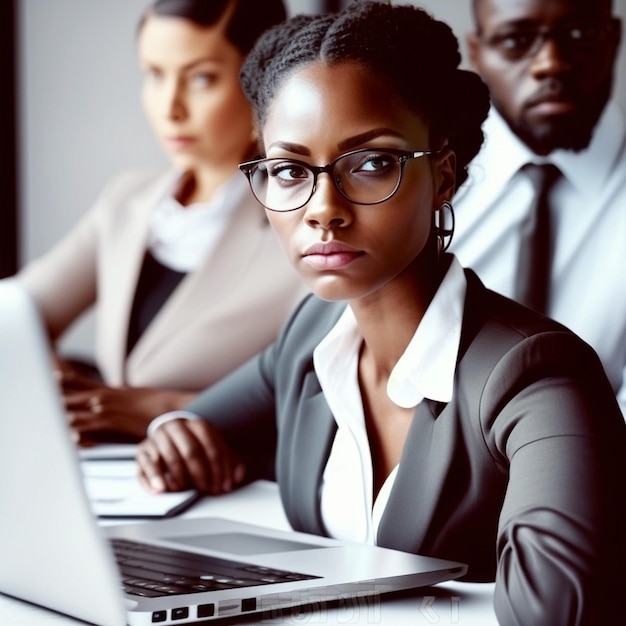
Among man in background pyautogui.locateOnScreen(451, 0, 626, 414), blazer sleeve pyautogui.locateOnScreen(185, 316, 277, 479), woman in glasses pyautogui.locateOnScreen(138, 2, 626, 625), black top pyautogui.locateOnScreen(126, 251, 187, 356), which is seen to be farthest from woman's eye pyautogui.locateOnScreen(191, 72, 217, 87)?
woman in glasses pyautogui.locateOnScreen(138, 2, 626, 625)

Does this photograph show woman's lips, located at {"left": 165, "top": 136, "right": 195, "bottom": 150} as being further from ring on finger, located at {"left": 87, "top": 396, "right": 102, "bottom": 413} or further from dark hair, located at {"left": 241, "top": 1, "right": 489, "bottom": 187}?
dark hair, located at {"left": 241, "top": 1, "right": 489, "bottom": 187}

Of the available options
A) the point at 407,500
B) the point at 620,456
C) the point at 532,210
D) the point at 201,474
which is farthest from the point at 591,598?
the point at 532,210

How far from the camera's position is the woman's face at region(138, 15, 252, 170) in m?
1.91

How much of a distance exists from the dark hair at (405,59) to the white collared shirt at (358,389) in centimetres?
14

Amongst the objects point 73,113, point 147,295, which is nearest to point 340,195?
point 147,295

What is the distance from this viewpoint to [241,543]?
996mm

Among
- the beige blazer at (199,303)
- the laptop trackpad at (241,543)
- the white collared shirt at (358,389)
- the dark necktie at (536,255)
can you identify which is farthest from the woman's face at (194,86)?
the laptop trackpad at (241,543)

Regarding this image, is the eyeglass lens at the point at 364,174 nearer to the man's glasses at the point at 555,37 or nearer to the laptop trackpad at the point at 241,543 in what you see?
the laptop trackpad at the point at 241,543

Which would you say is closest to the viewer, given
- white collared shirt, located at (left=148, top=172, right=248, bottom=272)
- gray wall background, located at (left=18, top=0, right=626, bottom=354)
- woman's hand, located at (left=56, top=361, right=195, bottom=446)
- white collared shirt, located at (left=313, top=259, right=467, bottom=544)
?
white collared shirt, located at (left=313, top=259, right=467, bottom=544)

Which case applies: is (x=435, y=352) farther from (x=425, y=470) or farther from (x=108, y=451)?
(x=108, y=451)

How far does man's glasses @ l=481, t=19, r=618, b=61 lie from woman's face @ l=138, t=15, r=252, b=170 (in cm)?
52

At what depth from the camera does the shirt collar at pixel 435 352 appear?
91 cm

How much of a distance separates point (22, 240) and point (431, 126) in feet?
7.97

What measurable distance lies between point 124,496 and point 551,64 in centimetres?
95
